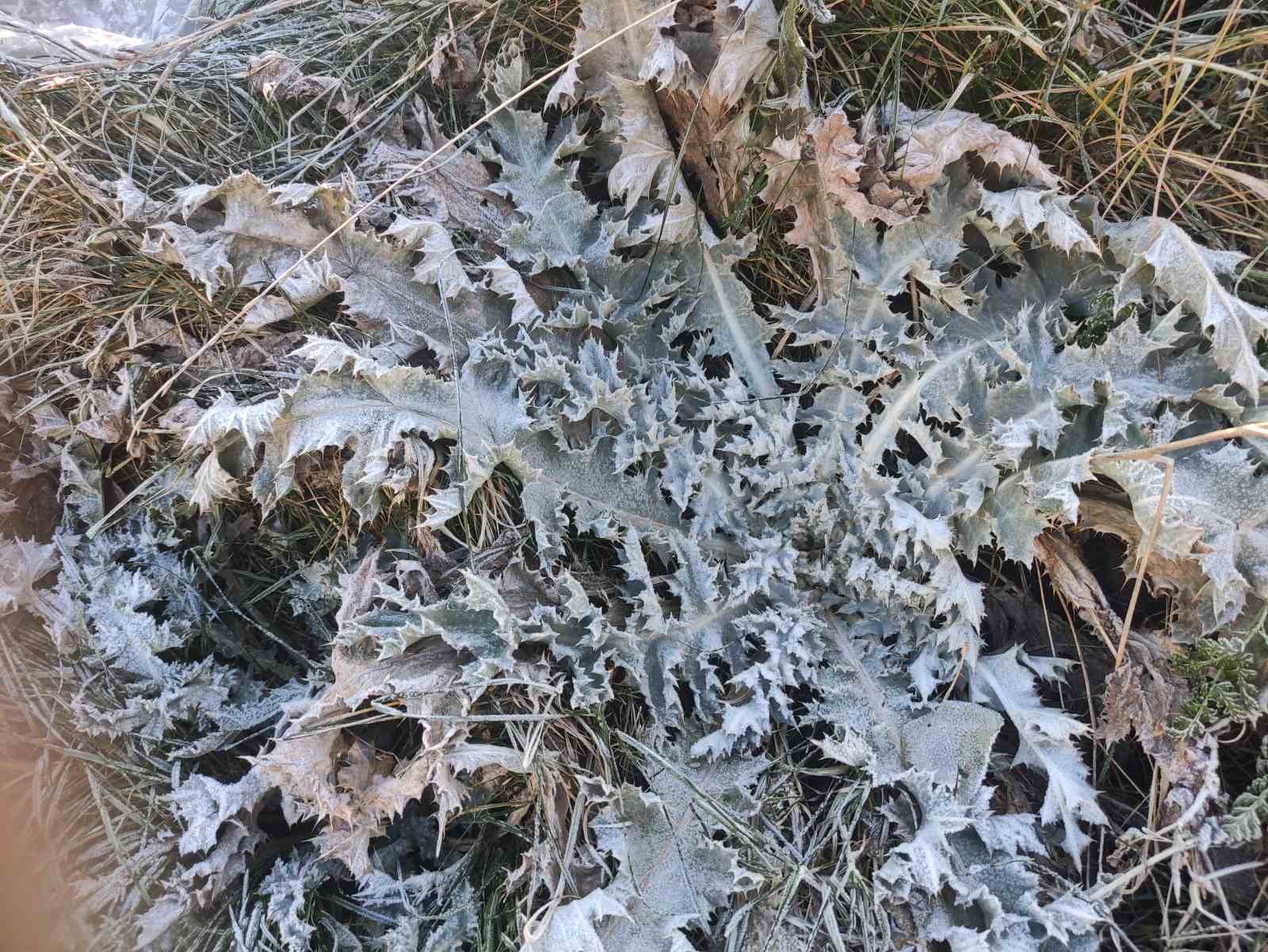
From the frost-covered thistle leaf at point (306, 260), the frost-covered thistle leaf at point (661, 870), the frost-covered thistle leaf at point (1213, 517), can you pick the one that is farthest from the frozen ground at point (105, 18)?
the frost-covered thistle leaf at point (1213, 517)

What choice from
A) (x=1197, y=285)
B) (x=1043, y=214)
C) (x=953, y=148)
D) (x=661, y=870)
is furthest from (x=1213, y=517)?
(x=661, y=870)

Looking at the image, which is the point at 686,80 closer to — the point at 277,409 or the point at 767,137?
the point at 767,137

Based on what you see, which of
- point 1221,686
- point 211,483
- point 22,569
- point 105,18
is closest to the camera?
point 1221,686

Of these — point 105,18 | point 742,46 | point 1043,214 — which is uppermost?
point 105,18

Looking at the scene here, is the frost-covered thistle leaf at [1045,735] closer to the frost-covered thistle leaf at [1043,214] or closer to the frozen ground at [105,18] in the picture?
the frost-covered thistle leaf at [1043,214]

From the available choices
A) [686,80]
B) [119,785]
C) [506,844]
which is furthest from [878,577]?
[119,785]

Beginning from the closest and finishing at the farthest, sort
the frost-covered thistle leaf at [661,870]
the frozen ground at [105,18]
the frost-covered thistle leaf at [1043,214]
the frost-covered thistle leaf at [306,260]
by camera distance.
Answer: the frost-covered thistle leaf at [661,870] → the frost-covered thistle leaf at [1043,214] → the frost-covered thistle leaf at [306,260] → the frozen ground at [105,18]

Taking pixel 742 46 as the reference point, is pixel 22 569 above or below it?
below

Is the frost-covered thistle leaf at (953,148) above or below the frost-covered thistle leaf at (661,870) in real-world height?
above

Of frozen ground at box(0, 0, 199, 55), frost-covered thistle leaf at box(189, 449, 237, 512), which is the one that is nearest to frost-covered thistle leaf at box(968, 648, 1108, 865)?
frost-covered thistle leaf at box(189, 449, 237, 512)

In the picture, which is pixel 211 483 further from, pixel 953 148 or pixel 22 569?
pixel 953 148

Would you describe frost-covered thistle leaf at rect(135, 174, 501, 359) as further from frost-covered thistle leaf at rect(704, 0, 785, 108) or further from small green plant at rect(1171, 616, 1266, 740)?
small green plant at rect(1171, 616, 1266, 740)
